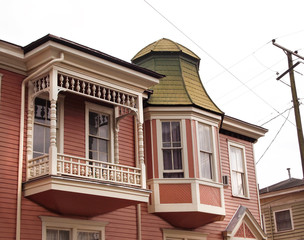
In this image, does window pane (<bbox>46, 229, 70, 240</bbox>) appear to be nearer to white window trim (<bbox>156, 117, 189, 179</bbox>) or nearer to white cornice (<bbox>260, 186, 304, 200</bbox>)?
white window trim (<bbox>156, 117, 189, 179</bbox>)

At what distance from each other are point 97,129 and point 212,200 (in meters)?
4.74

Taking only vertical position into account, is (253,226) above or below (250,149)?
below

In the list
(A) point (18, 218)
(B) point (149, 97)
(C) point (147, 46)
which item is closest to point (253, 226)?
(B) point (149, 97)

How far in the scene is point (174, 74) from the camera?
766 inches

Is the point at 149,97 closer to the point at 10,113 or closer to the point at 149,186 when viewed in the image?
the point at 149,186

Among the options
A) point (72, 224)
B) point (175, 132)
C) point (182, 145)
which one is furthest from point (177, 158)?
point (72, 224)

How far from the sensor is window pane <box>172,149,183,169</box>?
1791 cm

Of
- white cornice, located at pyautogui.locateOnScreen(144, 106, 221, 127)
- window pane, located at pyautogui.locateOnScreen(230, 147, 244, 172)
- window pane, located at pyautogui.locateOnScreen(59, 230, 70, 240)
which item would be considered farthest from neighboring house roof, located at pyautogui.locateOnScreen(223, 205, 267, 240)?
window pane, located at pyautogui.locateOnScreen(59, 230, 70, 240)

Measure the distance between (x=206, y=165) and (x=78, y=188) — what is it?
6.14m

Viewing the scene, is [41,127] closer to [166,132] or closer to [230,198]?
[166,132]

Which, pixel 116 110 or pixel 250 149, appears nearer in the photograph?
pixel 116 110

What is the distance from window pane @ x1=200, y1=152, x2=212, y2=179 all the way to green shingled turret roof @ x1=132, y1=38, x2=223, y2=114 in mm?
1723

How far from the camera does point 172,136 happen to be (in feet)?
59.7

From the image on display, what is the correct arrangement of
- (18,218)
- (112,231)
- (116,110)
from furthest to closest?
(116,110)
(112,231)
(18,218)
